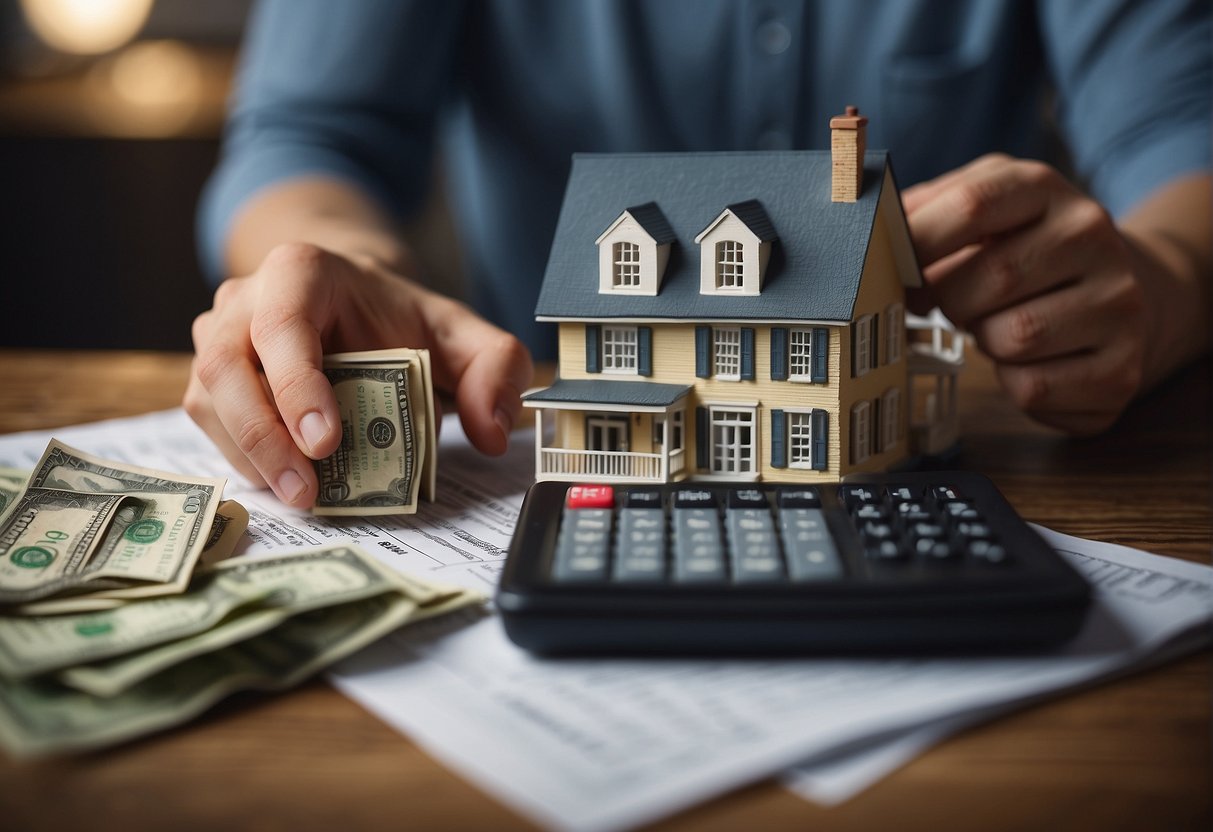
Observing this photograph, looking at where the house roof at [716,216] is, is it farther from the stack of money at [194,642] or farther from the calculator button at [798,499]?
the stack of money at [194,642]

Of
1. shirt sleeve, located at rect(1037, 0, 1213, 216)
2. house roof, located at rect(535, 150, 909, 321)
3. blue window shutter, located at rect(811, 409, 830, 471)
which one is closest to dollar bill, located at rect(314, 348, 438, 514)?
house roof, located at rect(535, 150, 909, 321)

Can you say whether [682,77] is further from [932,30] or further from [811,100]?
[932,30]

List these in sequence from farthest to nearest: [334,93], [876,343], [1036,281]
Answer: [334,93]
[1036,281]
[876,343]

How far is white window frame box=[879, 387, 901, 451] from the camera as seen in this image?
1.07 m

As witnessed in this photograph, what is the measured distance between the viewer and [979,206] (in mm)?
1108

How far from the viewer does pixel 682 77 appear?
177cm

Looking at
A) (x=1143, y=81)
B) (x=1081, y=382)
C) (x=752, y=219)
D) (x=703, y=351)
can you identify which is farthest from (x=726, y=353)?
(x=1143, y=81)

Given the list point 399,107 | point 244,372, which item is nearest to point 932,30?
point 399,107

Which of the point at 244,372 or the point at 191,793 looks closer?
the point at 191,793

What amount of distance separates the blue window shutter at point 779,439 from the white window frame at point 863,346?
8 centimetres

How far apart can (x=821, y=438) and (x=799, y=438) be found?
3cm

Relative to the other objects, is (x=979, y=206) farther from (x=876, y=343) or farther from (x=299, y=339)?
(x=299, y=339)

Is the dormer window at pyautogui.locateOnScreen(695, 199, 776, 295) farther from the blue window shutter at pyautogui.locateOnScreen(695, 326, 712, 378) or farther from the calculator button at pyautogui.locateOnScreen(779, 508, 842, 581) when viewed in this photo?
the calculator button at pyautogui.locateOnScreen(779, 508, 842, 581)

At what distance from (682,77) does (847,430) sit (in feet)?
3.15
